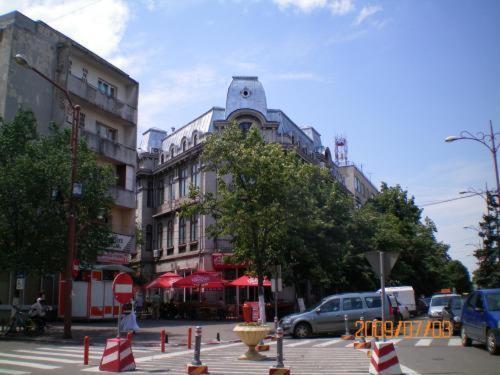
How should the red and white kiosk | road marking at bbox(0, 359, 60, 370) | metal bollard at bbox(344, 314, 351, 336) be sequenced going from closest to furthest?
road marking at bbox(0, 359, 60, 370)
metal bollard at bbox(344, 314, 351, 336)
the red and white kiosk

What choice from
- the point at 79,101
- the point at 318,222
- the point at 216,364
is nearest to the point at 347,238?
the point at 318,222

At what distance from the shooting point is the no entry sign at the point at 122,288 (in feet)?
40.7

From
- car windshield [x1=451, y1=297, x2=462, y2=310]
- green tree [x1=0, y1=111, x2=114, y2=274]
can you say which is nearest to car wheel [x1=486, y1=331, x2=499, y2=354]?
car windshield [x1=451, y1=297, x2=462, y2=310]

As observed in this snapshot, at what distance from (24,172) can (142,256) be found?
2821 cm

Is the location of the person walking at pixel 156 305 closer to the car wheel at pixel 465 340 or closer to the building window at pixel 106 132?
the building window at pixel 106 132

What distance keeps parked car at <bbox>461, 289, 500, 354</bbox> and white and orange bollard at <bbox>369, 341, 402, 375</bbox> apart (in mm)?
4320

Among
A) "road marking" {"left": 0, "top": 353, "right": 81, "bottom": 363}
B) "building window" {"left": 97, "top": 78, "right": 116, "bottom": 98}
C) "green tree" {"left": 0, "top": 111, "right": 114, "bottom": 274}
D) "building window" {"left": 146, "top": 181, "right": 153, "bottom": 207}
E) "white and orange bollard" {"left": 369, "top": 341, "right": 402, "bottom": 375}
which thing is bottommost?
"road marking" {"left": 0, "top": 353, "right": 81, "bottom": 363}

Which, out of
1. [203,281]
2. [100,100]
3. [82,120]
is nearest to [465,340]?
[203,281]

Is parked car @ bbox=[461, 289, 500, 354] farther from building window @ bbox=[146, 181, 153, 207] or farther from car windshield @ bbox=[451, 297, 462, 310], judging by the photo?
building window @ bbox=[146, 181, 153, 207]

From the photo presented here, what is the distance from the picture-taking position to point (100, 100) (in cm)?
3484

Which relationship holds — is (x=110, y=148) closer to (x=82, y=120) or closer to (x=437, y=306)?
(x=82, y=120)

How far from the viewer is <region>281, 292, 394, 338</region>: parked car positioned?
21.3 meters

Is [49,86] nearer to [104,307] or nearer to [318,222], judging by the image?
[104,307]

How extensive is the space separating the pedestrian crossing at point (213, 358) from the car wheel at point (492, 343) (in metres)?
2.86
